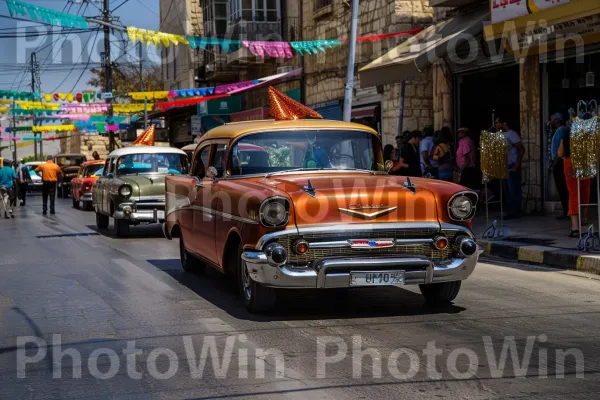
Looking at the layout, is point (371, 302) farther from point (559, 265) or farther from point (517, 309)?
point (559, 265)

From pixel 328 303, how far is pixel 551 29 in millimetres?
9324

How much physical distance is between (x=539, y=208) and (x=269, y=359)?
41.6 feet

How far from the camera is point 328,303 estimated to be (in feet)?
28.7

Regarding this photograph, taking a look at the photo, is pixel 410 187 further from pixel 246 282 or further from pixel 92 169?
pixel 92 169

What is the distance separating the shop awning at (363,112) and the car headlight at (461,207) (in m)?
16.9

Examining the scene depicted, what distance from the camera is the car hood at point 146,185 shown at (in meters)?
17.4

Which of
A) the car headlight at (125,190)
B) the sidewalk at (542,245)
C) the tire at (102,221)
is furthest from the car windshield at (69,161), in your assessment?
the sidewalk at (542,245)

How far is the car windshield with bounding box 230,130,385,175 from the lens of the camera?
29.7 feet

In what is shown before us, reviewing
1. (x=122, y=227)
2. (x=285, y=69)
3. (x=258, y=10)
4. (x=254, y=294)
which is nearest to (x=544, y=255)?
(x=254, y=294)

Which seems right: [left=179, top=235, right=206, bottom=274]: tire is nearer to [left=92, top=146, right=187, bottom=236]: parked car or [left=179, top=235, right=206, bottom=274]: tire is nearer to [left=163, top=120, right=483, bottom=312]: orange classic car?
[left=163, top=120, right=483, bottom=312]: orange classic car

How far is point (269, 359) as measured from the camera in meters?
6.35

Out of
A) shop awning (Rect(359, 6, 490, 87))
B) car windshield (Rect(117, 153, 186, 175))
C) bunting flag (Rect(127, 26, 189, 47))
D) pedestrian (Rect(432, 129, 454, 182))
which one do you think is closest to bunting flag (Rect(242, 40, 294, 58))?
bunting flag (Rect(127, 26, 189, 47))

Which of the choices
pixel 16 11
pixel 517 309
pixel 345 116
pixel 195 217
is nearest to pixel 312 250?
pixel 517 309

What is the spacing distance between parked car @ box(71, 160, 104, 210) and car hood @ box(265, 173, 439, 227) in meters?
21.9
